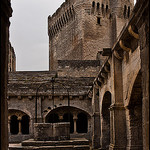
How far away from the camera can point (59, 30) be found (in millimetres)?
39438

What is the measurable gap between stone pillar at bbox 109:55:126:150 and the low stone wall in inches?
94.5

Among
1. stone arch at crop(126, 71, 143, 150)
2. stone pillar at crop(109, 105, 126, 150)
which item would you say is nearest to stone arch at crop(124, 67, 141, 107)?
stone arch at crop(126, 71, 143, 150)

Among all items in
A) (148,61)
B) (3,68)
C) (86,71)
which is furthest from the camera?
(86,71)

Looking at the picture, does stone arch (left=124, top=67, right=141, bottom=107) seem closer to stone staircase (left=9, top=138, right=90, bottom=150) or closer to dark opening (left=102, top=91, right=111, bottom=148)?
stone staircase (left=9, top=138, right=90, bottom=150)

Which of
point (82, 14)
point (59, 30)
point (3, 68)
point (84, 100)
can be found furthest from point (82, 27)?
point (3, 68)

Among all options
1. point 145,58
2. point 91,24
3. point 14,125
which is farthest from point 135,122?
point 91,24

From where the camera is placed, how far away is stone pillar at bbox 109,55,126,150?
9.41m

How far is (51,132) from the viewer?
11.6 m

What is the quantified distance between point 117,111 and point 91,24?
84.8ft

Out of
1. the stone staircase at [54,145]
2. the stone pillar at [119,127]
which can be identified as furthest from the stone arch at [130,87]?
the stone staircase at [54,145]

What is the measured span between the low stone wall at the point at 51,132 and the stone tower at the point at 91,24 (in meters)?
22.1

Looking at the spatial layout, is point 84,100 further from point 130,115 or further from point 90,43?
point 90,43

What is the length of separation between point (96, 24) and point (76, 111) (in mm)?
16866

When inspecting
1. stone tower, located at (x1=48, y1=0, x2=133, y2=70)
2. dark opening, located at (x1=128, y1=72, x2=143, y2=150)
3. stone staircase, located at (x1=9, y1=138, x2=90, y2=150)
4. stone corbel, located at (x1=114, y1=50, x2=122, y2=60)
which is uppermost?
stone tower, located at (x1=48, y1=0, x2=133, y2=70)
